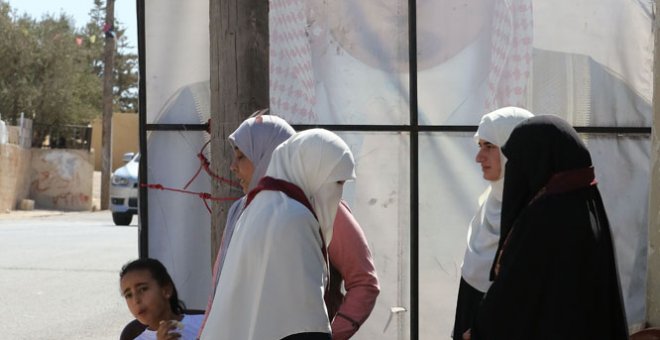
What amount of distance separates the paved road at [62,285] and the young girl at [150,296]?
176 inches

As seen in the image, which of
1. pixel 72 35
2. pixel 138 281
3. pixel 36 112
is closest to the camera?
pixel 138 281

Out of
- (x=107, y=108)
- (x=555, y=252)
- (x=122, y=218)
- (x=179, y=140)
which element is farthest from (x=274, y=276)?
(x=107, y=108)

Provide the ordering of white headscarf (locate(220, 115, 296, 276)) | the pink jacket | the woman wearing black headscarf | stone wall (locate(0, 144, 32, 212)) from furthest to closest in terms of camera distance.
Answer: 1. stone wall (locate(0, 144, 32, 212))
2. the pink jacket
3. white headscarf (locate(220, 115, 296, 276))
4. the woman wearing black headscarf

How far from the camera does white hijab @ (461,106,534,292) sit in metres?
4.13

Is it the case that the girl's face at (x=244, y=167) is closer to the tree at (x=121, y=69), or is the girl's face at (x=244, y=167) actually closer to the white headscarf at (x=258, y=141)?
the white headscarf at (x=258, y=141)

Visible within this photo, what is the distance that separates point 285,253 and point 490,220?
4.51 feet

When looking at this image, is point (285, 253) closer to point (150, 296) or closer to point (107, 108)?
point (150, 296)

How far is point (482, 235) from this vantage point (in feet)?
13.8

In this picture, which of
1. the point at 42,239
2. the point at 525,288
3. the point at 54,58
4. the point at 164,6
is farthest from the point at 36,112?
the point at 525,288

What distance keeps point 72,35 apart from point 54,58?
8.73ft

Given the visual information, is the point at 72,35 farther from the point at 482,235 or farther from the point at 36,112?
the point at 482,235

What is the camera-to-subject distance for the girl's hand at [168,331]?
3.87 meters

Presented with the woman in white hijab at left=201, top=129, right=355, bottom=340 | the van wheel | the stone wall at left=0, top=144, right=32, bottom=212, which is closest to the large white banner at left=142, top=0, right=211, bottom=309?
the woman in white hijab at left=201, top=129, right=355, bottom=340

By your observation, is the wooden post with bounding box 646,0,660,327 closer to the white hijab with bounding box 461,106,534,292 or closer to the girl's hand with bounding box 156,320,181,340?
the white hijab with bounding box 461,106,534,292
